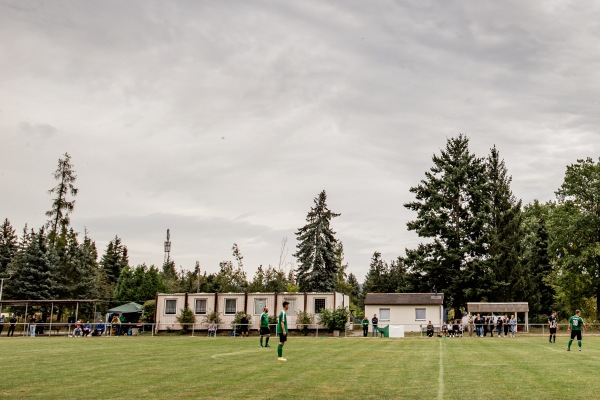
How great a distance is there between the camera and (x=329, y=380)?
14281mm

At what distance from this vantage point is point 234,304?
5012cm

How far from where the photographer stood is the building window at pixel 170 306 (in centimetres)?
5081

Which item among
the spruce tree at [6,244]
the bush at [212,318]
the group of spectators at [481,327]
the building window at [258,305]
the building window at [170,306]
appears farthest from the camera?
the spruce tree at [6,244]

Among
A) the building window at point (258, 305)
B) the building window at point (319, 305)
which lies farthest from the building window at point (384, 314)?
the building window at point (258, 305)

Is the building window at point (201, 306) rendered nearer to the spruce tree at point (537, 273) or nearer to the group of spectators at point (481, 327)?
the group of spectators at point (481, 327)

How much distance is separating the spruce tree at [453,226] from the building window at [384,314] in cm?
1149

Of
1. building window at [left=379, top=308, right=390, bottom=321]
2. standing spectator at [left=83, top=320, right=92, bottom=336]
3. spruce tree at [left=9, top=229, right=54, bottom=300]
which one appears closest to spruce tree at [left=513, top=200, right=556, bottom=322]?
building window at [left=379, top=308, right=390, bottom=321]

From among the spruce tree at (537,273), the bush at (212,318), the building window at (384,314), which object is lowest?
the bush at (212,318)

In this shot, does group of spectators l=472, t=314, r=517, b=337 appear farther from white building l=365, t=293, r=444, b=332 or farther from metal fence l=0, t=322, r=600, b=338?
white building l=365, t=293, r=444, b=332

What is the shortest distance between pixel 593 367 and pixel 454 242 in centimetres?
4764

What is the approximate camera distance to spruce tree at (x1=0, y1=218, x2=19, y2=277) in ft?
319

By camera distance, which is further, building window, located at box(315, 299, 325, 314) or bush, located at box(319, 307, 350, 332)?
building window, located at box(315, 299, 325, 314)

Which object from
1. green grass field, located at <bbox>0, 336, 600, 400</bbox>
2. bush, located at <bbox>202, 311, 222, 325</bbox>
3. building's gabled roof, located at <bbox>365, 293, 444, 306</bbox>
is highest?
building's gabled roof, located at <bbox>365, 293, 444, 306</bbox>

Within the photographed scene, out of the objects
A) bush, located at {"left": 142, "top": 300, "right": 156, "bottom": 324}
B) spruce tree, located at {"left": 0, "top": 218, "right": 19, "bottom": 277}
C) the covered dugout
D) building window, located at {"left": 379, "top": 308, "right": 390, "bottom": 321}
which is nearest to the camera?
the covered dugout
